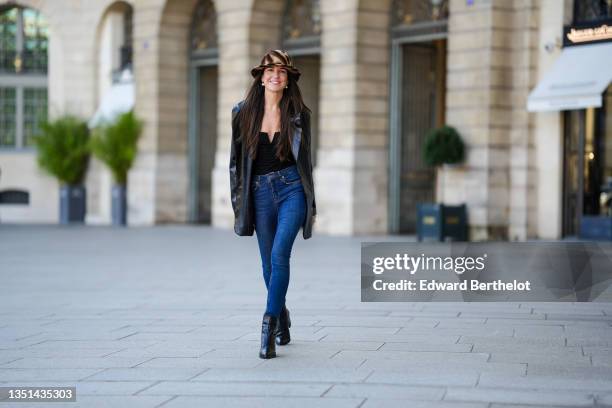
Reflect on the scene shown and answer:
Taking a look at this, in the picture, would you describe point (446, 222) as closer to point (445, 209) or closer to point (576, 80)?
point (445, 209)

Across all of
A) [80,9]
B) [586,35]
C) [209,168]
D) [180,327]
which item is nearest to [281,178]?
[180,327]

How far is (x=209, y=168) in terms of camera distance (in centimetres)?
3117

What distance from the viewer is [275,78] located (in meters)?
7.54

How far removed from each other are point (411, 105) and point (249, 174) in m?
17.3

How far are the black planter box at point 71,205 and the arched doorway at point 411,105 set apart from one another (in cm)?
1380

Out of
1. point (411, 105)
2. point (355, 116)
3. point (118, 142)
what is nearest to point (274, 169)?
point (355, 116)

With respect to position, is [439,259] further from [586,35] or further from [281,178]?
[586,35]

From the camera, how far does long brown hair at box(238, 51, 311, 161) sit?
7453mm

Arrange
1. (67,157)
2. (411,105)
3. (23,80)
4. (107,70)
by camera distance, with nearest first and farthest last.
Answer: (411,105) < (67,157) < (107,70) < (23,80)

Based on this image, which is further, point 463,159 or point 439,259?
point 463,159

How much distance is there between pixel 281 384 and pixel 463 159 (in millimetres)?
15319

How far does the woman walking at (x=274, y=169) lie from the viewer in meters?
7.36

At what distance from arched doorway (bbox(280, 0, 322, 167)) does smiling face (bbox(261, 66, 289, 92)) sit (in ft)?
59.7

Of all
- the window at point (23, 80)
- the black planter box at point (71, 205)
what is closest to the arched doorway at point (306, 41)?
the black planter box at point (71, 205)
